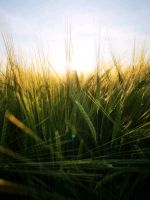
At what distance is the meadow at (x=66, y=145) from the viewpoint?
0.47m

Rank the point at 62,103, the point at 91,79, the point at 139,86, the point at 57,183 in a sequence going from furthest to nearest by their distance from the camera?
1. the point at 91,79
2. the point at 139,86
3. the point at 62,103
4. the point at 57,183

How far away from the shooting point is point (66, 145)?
57cm

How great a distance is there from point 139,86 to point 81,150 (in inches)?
12.0

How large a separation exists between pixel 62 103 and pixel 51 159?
0.54ft

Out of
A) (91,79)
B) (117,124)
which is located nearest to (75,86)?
(91,79)

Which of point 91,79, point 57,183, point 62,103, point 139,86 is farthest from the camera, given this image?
point 91,79

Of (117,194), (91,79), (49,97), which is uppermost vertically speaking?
(91,79)

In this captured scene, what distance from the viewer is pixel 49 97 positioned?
0.64 m

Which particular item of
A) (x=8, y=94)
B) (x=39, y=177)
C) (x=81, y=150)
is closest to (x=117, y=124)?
(x=81, y=150)

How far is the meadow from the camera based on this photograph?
1.55ft

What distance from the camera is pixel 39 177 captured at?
510 mm

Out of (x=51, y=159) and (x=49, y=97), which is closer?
(x=51, y=159)

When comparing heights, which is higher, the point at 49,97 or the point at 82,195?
the point at 49,97

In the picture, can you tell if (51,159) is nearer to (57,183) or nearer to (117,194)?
(57,183)
